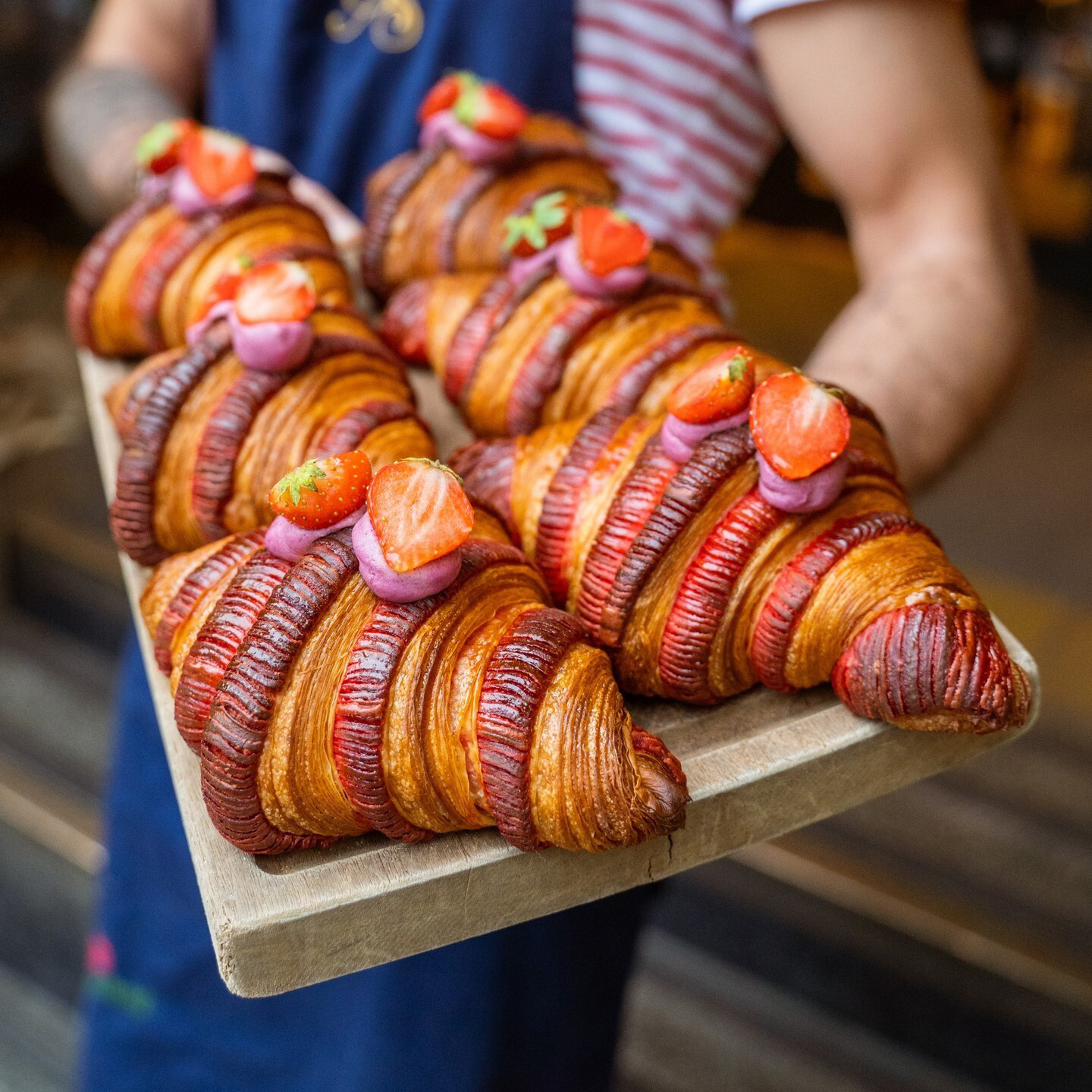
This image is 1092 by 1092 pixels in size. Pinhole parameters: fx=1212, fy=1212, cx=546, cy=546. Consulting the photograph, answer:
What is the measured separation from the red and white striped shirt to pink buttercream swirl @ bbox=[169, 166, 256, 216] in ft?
1.92

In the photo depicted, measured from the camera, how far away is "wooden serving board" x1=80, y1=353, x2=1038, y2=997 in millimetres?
999

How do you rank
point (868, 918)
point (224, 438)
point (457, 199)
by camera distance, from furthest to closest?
point (868, 918) → point (457, 199) → point (224, 438)

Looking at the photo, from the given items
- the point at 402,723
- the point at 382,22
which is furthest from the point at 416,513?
the point at 382,22

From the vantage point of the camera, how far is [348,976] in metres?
1.92

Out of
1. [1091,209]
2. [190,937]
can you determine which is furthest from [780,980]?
[1091,209]

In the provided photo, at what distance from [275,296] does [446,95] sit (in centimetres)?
62

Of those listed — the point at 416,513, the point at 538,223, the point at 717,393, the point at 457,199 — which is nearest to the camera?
the point at 416,513

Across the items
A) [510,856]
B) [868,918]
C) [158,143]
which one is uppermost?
[158,143]

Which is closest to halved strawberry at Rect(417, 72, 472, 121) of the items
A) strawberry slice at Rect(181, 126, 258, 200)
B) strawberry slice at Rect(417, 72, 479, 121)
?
strawberry slice at Rect(417, 72, 479, 121)

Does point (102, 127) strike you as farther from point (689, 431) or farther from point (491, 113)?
point (689, 431)

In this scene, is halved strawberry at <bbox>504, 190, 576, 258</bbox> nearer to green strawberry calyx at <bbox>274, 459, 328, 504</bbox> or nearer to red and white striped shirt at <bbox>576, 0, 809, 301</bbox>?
red and white striped shirt at <bbox>576, 0, 809, 301</bbox>

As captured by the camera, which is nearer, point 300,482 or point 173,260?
point 300,482

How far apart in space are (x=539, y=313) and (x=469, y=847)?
0.67 meters

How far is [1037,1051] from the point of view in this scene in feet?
8.89
